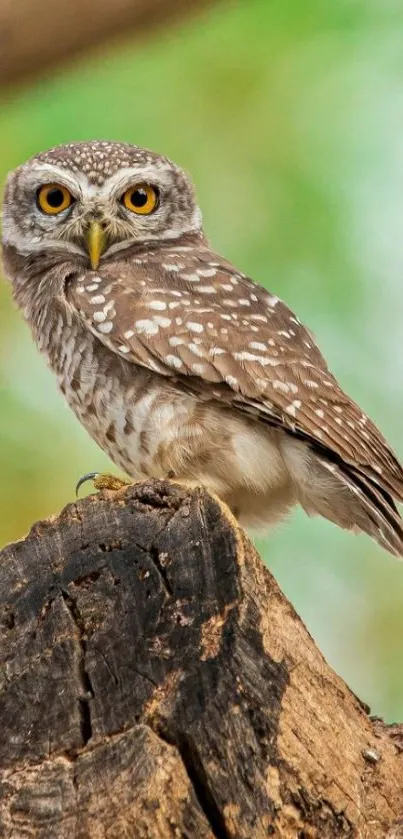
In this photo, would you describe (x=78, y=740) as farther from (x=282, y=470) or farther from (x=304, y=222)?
(x=304, y=222)

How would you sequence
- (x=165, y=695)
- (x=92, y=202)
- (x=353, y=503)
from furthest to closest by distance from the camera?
(x=92, y=202) < (x=353, y=503) < (x=165, y=695)

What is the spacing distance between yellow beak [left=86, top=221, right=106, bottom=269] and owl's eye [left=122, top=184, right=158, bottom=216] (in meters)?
0.26

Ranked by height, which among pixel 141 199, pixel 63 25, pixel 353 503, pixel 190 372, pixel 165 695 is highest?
pixel 141 199

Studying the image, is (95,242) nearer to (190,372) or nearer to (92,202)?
(92,202)

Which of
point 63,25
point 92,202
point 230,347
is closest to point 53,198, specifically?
point 92,202

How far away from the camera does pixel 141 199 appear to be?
426 cm

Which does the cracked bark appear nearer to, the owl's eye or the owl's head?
the owl's head

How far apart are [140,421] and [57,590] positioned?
3.99ft

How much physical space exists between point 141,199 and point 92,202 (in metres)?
0.30

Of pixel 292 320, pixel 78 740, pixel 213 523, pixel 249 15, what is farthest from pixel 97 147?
pixel 78 740

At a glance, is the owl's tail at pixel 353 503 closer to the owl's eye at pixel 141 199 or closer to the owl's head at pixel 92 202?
the owl's head at pixel 92 202

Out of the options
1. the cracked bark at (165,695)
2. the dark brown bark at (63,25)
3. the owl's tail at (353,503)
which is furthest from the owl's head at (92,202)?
the cracked bark at (165,695)

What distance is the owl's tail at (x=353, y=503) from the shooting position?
11.0ft

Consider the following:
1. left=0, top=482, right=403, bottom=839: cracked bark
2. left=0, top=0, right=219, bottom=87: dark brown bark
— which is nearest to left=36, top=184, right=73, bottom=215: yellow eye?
left=0, top=0, right=219, bottom=87: dark brown bark
